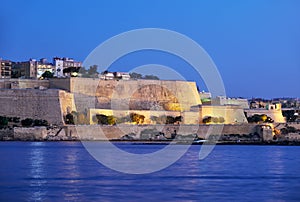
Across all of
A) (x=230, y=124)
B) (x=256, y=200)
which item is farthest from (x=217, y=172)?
(x=230, y=124)

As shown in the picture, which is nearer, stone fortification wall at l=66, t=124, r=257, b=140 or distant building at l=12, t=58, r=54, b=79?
stone fortification wall at l=66, t=124, r=257, b=140

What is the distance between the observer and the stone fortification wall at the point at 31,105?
25.1m

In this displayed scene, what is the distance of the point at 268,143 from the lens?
1063 inches

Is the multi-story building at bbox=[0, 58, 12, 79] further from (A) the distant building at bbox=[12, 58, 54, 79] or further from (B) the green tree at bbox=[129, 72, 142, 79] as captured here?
(B) the green tree at bbox=[129, 72, 142, 79]

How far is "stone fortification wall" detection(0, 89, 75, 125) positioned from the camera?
25109mm

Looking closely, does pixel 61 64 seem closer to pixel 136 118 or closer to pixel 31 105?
pixel 136 118

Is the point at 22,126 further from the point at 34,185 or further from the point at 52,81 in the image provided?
the point at 34,185

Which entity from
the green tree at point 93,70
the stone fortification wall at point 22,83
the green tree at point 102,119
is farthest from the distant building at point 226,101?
the stone fortification wall at point 22,83

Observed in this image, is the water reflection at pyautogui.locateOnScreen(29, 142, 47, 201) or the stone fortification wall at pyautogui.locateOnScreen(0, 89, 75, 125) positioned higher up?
the stone fortification wall at pyautogui.locateOnScreen(0, 89, 75, 125)

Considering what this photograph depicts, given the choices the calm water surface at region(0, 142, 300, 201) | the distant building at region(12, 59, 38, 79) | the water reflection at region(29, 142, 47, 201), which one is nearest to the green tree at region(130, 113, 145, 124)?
the distant building at region(12, 59, 38, 79)

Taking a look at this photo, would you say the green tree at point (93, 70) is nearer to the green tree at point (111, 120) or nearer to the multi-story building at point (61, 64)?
the multi-story building at point (61, 64)

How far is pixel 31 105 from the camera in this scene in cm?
2519

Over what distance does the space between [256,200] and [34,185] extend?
3073mm

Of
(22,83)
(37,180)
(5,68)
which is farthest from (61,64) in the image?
(37,180)
